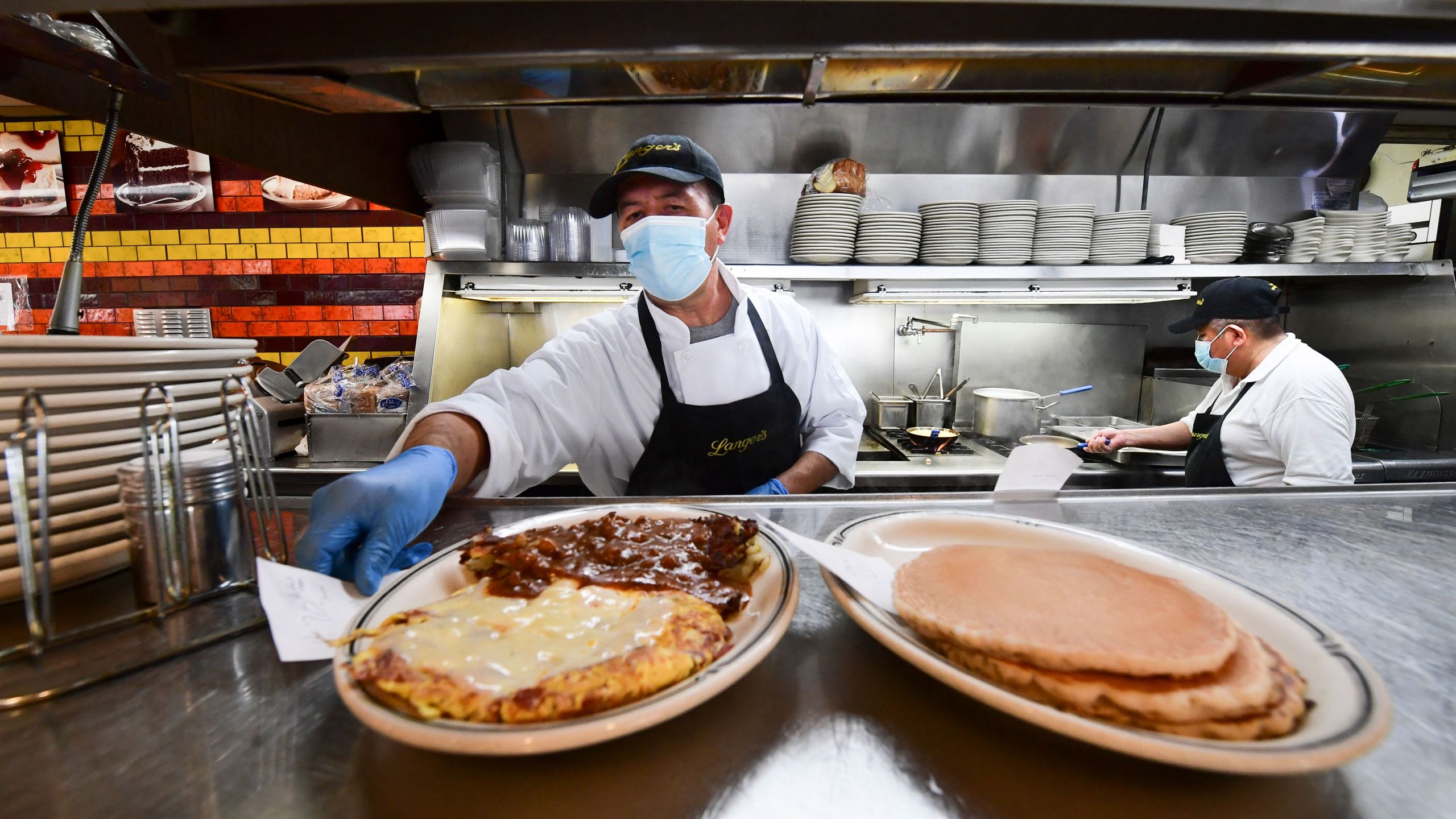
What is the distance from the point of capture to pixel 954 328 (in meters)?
3.74

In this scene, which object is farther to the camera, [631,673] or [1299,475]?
[1299,475]

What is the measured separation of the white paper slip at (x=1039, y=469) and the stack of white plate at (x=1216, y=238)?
A: 9.33 ft

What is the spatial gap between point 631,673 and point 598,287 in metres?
2.60

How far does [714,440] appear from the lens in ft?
7.30

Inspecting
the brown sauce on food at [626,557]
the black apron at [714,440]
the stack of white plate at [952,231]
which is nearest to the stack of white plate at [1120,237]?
the stack of white plate at [952,231]

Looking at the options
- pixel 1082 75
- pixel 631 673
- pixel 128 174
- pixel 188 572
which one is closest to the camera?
pixel 631 673

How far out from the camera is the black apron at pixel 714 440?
2205 mm

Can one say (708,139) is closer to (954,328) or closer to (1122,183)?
(954,328)

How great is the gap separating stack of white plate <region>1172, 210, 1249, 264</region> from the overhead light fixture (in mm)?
219

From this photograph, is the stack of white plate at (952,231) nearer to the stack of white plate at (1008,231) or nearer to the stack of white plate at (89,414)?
the stack of white plate at (1008,231)

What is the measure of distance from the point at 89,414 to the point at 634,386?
1.52 metres

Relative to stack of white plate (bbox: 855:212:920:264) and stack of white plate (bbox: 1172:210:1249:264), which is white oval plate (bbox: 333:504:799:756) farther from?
stack of white plate (bbox: 1172:210:1249:264)

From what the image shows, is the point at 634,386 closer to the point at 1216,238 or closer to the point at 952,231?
the point at 952,231

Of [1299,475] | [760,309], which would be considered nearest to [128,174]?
[760,309]
